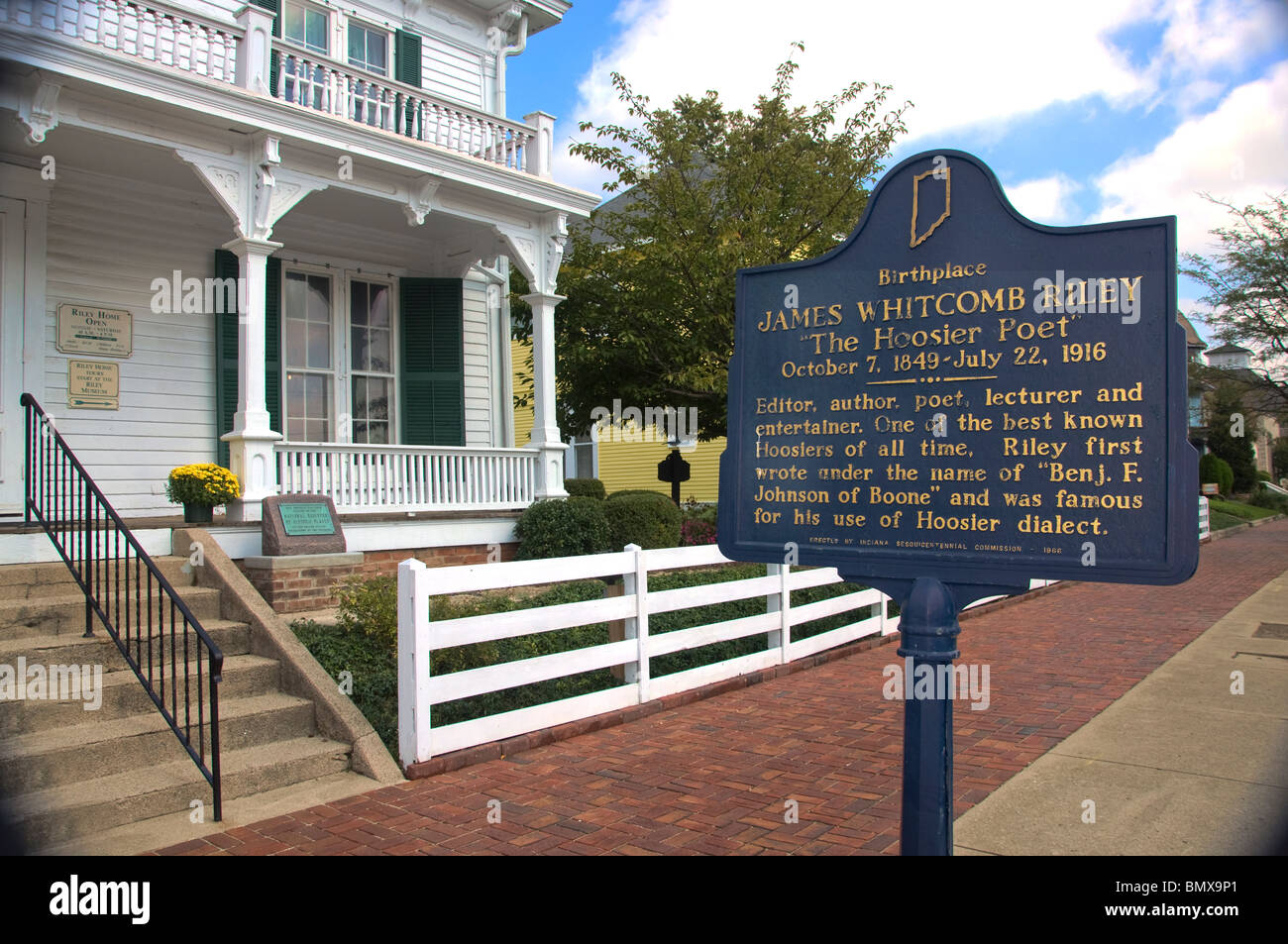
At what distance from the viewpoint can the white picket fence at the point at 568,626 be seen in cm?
579

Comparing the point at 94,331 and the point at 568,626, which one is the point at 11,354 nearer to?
the point at 94,331

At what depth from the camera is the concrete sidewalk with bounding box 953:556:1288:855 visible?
15.1 ft

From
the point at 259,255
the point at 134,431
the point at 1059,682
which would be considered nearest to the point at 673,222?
the point at 259,255

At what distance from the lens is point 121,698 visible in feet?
18.6

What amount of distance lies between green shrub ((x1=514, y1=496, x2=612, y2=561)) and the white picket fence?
295cm

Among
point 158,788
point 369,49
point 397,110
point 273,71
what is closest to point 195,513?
point 158,788

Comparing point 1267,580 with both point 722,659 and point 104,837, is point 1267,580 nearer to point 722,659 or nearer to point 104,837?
point 722,659

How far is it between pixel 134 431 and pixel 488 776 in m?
6.91

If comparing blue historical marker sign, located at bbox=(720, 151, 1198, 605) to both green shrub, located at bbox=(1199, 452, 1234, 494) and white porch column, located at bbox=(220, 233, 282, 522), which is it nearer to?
white porch column, located at bbox=(220, 233, 282, 522)

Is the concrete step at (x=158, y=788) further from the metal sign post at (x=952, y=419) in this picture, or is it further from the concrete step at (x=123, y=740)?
the metal sign post at (x=952, y=419)

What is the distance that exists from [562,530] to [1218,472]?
3950 centimetres

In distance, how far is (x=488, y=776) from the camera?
224 inches

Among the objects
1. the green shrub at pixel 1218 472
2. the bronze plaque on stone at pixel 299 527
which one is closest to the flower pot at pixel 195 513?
the bronze plaque on stone at pixel 299 527

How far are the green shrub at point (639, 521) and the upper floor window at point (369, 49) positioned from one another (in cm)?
656
